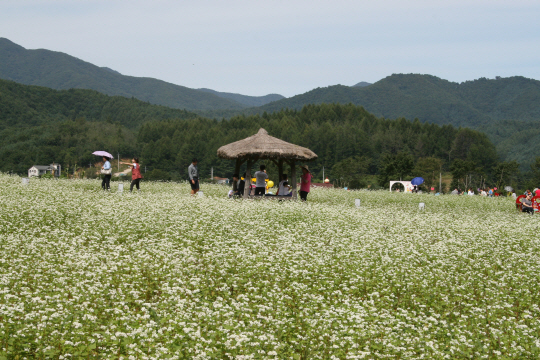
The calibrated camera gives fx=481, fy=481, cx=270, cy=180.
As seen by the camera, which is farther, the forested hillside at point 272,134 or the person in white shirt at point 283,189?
the forested hillside at point 272,134

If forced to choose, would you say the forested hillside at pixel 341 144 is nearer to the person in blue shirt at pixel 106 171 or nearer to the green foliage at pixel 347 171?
the green foliage at pixel 347 171

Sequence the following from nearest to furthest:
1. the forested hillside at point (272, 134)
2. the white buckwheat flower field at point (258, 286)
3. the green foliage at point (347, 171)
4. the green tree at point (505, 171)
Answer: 1. the white buckwheat flower field at point (258, 286)
2. the green tree at point (505, 171)
3. the green foliage at point (347, 171)
4. the forested hillside at point (272, 134)

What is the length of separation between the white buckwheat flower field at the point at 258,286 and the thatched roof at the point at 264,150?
5621 mm

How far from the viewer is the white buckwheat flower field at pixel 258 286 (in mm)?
5242

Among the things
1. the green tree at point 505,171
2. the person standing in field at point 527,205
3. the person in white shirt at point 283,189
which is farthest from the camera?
the green tree at point 505,171

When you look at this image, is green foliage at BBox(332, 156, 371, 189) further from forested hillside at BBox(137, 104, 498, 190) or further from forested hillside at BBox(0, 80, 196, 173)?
forested hillside at BBox(0, 80, 196, 173)

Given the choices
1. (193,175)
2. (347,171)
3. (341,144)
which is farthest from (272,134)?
(193,175)

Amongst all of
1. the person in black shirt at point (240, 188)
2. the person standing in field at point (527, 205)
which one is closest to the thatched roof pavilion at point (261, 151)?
the person in black shirt at point (240, 188)

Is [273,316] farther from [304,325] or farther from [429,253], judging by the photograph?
[429,253]

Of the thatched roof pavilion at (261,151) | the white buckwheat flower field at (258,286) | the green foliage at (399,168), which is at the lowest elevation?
the white buckwheat flower field at (258,286)

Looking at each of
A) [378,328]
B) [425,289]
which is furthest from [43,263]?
[425,289]

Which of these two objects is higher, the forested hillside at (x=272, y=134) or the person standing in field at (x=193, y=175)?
A: the forested hillside at (x=272, y=134)

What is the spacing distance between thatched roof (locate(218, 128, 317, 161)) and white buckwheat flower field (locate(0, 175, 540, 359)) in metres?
5.62

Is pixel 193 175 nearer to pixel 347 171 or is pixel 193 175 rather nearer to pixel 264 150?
pixel 264 150
